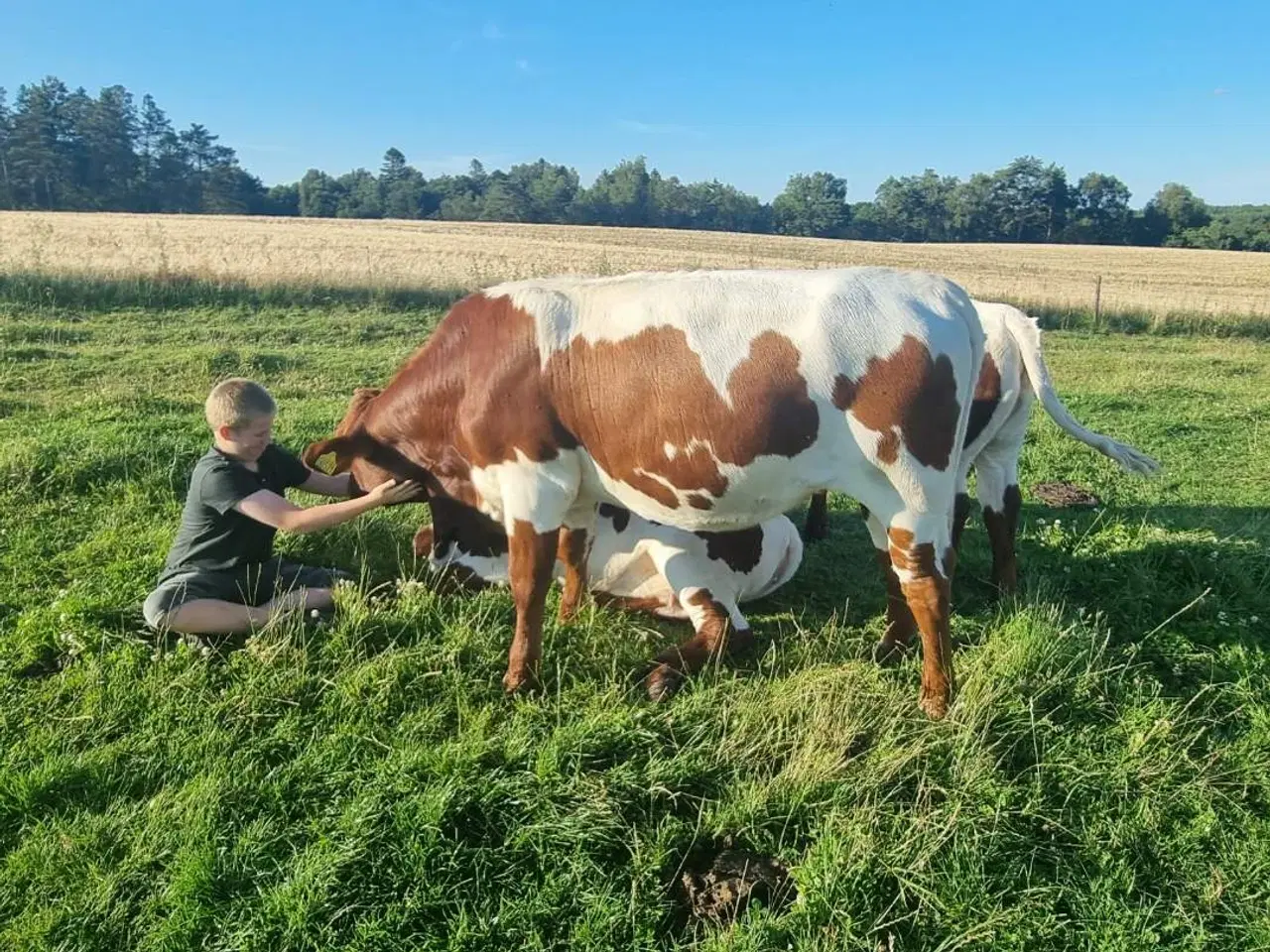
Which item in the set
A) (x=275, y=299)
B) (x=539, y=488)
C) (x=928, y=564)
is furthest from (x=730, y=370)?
(x=275, y=299)

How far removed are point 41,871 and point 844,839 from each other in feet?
9.18

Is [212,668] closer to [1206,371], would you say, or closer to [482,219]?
[1206,371]

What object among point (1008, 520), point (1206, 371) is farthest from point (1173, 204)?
point (1008, 520)

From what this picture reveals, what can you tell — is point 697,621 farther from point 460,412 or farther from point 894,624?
point 460,412

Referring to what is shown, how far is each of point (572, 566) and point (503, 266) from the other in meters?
23.0

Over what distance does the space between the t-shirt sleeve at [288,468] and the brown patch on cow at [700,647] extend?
2267mm

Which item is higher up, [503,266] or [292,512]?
[503,266]

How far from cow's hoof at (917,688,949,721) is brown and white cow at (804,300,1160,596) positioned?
5.20ft

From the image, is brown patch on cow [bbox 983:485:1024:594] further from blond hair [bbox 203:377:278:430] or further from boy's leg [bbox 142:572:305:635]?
blond hair [bbox 203:377:278:430]

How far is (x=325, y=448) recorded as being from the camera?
4.88m

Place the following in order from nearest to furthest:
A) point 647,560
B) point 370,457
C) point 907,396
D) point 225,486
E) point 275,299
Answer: point 907,396 → point 225,486 → point 370,457 → point 647,560 → point 275,299

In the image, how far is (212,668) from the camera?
4.12 m

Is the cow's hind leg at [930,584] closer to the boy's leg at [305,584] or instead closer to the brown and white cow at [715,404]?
the brown and white cow at [715,404]

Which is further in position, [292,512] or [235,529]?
[235,529]
